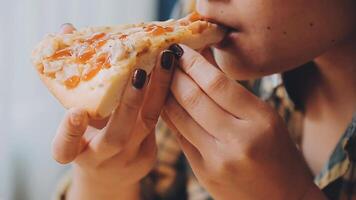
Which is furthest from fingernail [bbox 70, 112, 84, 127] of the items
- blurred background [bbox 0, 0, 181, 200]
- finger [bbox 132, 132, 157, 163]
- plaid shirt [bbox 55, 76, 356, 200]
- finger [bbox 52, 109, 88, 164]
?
blurred background [bbox 0, 0, 181, 200]

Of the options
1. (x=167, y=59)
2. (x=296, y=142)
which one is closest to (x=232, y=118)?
(x=167, y=59)

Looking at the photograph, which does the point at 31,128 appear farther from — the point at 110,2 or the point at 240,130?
the point at 240,130

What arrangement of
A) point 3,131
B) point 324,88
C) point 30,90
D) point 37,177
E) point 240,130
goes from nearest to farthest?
point 240,130 < point 324,88 < point 3,131 < point 30,90 < point 37,177

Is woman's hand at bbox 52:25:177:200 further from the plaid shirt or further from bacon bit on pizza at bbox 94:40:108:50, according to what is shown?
the plaid shirt

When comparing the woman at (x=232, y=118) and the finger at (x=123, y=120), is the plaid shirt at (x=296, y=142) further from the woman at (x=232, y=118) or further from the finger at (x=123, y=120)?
the finger at (x=123, y=120)

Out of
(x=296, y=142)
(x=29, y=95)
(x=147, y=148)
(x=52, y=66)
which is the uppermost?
(x=52, y=66)

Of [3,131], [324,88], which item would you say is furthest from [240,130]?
[3,131]

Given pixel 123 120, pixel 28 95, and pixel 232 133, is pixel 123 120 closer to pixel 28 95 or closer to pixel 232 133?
pixel 232 133
